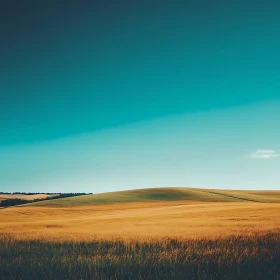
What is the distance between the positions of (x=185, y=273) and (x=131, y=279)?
1.24 meters

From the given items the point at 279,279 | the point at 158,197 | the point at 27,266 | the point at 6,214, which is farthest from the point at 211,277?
the point at 158,197

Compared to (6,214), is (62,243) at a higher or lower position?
higher

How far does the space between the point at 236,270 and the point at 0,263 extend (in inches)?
237

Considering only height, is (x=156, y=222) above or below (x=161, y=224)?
below

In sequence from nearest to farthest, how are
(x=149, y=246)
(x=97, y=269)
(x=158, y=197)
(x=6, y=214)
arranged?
1. (x=97, y=269)
2. (x=149, y=246)
3. (x=6, y=214)
4. (x=158, y=197)

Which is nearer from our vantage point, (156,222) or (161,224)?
(161,224)

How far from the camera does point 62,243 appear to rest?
1134 centimetres

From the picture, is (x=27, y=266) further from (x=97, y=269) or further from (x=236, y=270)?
(x=236, y=270)

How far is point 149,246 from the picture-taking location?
9781mm

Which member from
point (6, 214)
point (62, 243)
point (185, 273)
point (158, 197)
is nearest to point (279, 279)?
point (185, 273)

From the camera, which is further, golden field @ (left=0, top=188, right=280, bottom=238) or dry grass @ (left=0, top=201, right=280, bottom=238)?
golden field @ (left=0, top=188, right=280, bottom=238)

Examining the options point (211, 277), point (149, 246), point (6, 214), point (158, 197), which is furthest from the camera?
point (158, 197)

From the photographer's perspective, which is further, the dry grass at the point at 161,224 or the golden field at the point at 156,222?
the golden field at the point at 156,222

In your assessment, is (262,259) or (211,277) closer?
(211,277)
